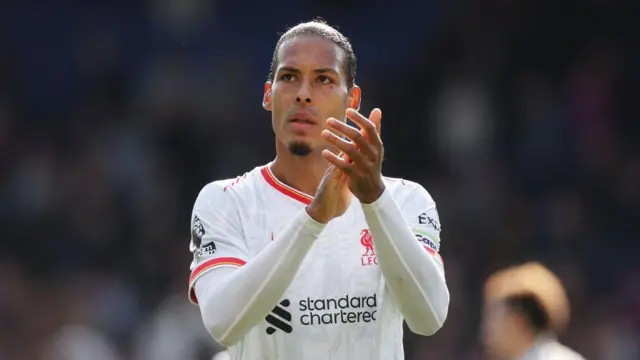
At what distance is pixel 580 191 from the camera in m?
11.2

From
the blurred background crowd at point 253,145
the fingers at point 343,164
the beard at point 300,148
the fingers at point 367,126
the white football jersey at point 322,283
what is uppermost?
the blurred background crowd at point 253,145

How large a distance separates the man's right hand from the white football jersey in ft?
1.32

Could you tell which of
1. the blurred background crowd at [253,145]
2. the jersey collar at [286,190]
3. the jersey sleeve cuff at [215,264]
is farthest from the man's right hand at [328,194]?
the blurred background crowd at [253,145]

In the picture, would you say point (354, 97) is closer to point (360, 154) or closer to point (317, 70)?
point (317, 70)

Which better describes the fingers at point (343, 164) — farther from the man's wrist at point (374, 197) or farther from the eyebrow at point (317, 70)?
the eyebrow at point (317, 70)

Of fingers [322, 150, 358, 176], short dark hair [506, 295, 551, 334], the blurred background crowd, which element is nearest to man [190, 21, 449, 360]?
fingers [322, 150, 358, 176]

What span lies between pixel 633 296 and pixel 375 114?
24.5ft

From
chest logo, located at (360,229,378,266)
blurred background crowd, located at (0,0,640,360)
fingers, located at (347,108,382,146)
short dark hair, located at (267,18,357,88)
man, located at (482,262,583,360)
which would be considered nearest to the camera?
fingers, located at (347,108,382,146)

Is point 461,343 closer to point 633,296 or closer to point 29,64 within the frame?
point 633,296

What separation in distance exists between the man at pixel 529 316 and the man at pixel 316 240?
2.47 m

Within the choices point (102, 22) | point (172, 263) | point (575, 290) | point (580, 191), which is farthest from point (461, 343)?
point (102, 22)

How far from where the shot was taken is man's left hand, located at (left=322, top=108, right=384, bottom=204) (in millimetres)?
3561

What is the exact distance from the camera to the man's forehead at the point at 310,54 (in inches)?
165

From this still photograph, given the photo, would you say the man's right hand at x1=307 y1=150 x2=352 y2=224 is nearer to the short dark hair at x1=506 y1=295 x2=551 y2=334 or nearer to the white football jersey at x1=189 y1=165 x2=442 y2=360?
the white football jersey at x1=189 y1=165 x2=442 y2=360
